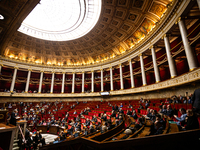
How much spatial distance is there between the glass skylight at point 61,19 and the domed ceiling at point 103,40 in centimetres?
110

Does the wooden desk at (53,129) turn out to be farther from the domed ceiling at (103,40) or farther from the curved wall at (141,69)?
the domed ceiling at (103,40)

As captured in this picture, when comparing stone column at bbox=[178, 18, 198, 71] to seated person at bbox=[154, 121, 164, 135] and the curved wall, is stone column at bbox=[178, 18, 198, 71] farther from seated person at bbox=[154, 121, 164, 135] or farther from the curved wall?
seated person at bbox=[154, 121, 164, 135]

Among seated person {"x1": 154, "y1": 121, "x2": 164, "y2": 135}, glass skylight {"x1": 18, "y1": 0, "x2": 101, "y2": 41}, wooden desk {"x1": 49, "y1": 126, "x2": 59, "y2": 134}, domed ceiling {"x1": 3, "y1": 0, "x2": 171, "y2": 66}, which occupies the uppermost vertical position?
glass skylight {"x1": 18, "y1": 0, "x2": 101, "y2": 41}

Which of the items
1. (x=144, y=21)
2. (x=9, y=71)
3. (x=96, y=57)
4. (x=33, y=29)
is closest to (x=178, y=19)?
(x=144, y=21)

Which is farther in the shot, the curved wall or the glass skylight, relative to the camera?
the glass skylight

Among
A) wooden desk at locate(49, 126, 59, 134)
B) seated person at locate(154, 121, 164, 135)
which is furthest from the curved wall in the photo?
wooden desk at locate(49, 126, 59, 134)

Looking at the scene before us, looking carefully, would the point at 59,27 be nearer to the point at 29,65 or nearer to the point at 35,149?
the point at 29,65

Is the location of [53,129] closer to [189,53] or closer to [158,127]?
[158,127]

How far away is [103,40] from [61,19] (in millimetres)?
9277

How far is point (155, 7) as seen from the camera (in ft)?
43.5

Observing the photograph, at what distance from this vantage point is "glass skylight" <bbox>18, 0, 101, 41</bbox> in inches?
701

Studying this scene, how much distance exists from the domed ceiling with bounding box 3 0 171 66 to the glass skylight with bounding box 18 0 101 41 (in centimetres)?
110

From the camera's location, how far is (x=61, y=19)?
2147 centimetres

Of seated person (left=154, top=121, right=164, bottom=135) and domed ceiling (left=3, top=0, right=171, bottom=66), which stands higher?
domed ceiling (left=3, top=0, right=171, bottom=66)
